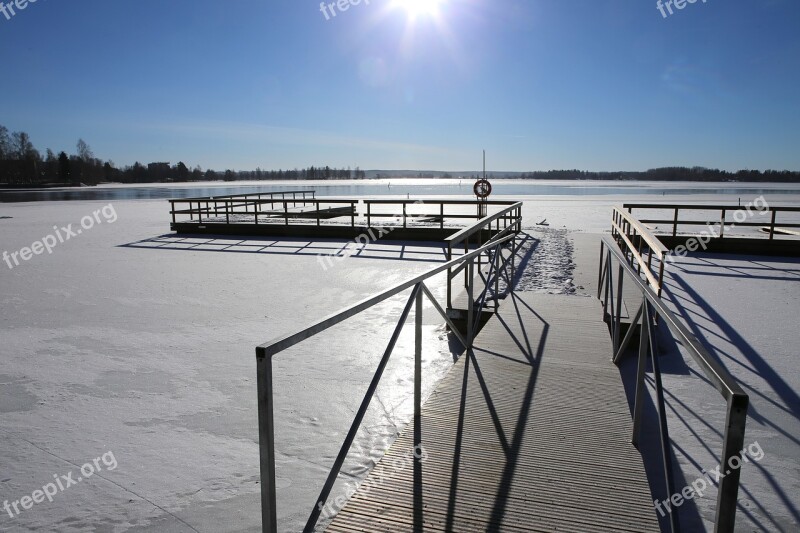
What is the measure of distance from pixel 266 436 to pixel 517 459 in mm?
1529

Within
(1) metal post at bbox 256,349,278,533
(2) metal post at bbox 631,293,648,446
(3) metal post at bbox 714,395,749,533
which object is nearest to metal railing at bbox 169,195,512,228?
(2) metal post at bbox 631,293,648,446

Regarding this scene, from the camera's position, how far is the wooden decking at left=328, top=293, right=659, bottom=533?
7.59ft

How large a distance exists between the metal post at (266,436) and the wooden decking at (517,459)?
18.5 inches

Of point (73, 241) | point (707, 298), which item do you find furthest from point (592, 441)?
point (73, 241)

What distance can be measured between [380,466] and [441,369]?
2429 millimetres

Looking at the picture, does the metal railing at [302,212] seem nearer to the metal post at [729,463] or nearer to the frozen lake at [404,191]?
the metal post at [729,463]

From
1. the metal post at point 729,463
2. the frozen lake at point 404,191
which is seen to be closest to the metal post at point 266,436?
the metal post at point 729,463

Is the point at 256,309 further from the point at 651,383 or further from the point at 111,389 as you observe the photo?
the point at 651,383

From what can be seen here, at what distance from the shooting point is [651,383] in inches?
183

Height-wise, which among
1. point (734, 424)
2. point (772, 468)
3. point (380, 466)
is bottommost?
point (772, 468)

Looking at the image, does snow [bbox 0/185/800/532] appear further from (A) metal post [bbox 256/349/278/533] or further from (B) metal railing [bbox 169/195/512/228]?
(B) metal railing [bbox 169/195/512/228]

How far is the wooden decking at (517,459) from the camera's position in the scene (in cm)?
231

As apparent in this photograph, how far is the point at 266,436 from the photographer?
1845mm

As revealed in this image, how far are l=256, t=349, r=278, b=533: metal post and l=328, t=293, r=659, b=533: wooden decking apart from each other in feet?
1.54
